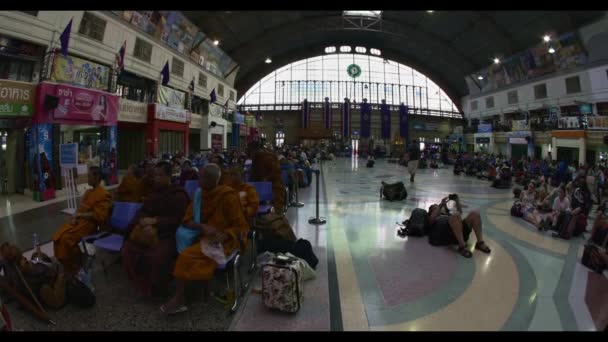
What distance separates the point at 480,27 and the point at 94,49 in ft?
94.7

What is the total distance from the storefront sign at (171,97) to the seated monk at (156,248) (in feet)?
50.1

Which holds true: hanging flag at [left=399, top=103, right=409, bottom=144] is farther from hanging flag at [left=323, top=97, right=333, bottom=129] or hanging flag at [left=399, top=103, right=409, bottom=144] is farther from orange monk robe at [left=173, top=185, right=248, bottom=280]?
orange monk robe at [left=173, top=185, right=248, bottom=280]

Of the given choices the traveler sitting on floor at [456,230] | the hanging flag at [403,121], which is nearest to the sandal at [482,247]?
the traveler sitting on floor at [456,230]

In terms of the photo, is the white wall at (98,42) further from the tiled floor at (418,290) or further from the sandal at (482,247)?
the sandal at (482,247)

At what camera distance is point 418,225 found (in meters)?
5.18

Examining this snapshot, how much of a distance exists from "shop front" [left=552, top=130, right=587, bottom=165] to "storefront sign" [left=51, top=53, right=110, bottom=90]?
86.7 ft

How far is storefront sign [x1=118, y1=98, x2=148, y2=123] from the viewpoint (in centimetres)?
1355

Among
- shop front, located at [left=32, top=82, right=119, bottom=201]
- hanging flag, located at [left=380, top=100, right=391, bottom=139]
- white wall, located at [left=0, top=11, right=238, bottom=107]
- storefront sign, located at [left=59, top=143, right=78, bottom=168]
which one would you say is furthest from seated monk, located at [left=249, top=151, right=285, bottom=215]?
hanging flag, located at [left=380, top=100, right=391, bottom=139]

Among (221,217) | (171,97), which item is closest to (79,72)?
(171,97)

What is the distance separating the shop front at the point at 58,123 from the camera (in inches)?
348

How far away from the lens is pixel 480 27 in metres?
25.1

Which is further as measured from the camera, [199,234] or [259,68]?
[259,68]
